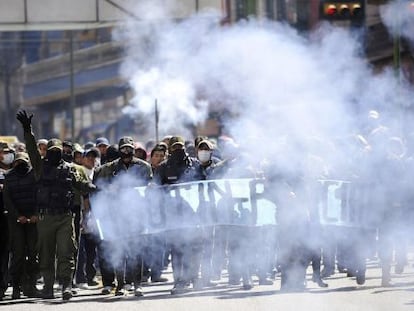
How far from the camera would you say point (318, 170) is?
14.0 m

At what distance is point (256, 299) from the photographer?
12.8 meters

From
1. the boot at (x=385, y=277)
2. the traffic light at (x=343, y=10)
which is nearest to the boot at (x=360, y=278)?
the boot at (x=385, y=277)

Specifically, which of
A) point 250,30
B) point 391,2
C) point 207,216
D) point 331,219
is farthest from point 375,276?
point 391,2

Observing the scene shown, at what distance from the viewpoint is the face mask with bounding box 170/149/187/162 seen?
46.3 ft

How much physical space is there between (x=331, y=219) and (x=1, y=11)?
9561 mm

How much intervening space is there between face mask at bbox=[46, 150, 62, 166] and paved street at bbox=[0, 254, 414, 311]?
61.3 inches

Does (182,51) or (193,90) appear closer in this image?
(182,51)

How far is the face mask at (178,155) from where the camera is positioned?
14109mm

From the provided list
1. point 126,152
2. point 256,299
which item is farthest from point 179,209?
point 256,299

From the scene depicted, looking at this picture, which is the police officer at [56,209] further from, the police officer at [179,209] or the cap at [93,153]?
the cap at [93,153]

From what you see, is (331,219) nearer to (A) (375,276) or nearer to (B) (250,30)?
(A) (375,276)

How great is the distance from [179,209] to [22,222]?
1828 mm

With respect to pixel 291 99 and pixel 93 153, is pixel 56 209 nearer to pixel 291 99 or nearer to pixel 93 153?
pixel 93 153

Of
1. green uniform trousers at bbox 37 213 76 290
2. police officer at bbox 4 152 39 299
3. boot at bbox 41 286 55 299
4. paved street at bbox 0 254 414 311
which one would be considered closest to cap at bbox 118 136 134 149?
green uniform trousers at bbox 37 213 76 290
